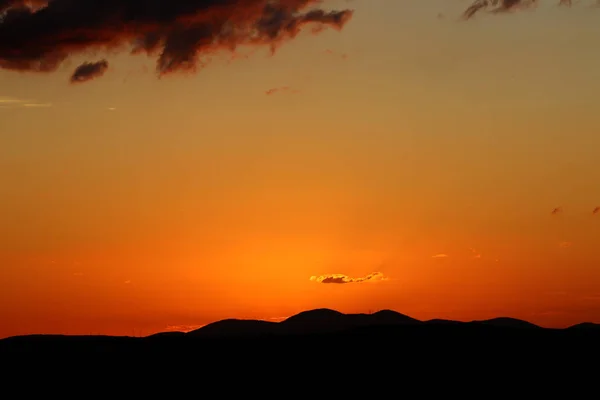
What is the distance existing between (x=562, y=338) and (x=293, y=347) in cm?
2200

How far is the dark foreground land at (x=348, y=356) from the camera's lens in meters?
79.5

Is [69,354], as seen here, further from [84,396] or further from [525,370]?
[525,370]

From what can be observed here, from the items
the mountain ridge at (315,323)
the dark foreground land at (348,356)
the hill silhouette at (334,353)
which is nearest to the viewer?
the dark foreground land at (348,356)

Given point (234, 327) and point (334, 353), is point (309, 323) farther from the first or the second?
point (334, 353)

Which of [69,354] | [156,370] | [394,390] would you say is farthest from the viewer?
[69,354]

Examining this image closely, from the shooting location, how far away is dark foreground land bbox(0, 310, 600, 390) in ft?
261

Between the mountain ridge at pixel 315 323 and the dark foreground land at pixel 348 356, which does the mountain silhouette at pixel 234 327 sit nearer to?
the mountain ridge at pixel 315 323

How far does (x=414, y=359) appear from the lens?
82562 mm

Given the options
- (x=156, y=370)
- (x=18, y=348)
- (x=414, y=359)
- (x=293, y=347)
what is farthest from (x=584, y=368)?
(x=18, y=348)

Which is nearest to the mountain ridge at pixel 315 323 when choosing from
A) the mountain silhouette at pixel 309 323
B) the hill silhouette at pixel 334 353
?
the mountain silhouette at pixel 309 323

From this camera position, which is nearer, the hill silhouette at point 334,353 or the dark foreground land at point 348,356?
the dark foreground land at point 348,356

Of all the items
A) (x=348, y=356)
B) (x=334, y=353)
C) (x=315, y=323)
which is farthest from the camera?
(x=315, y=323)

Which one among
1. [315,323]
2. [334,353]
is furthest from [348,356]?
[315,323]

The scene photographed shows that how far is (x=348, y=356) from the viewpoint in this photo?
276 ft
